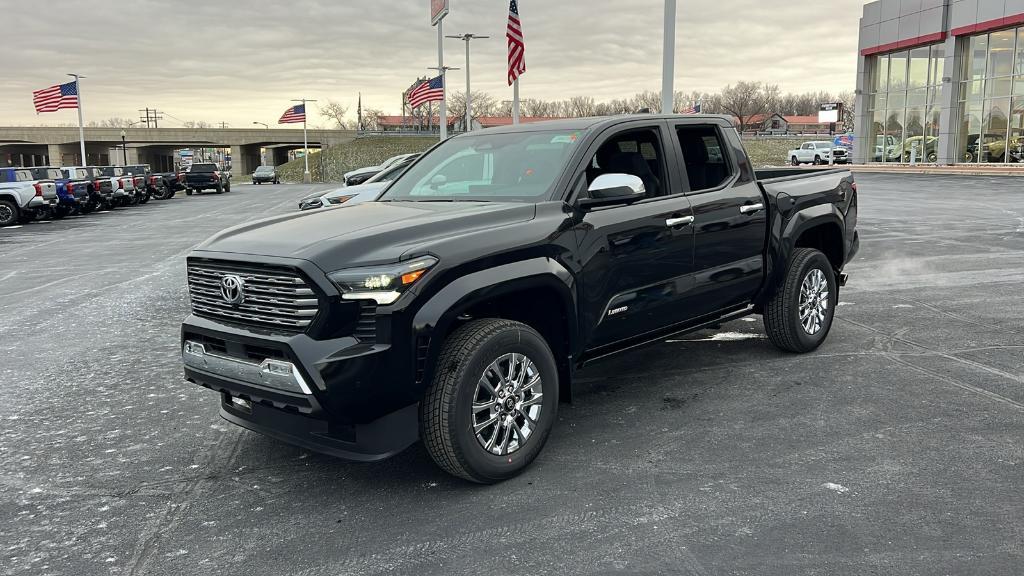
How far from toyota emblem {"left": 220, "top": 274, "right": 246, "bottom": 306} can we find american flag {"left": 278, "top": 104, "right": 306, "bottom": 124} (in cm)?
5504

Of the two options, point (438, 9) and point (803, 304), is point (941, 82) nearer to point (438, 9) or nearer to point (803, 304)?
point (438, 9)

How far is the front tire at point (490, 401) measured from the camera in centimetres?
365

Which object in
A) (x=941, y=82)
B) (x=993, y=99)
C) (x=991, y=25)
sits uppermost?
(x=991, y=25)

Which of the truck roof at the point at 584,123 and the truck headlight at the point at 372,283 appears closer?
the truck headlight at the point at 372,283

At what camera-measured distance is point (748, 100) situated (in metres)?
143

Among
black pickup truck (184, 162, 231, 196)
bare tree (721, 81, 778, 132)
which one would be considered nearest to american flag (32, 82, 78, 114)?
black pickup truck (184, 162, 231, 196)

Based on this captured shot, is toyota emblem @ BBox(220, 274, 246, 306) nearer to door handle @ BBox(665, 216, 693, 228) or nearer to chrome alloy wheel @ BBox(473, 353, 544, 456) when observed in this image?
chrome alloy wheel @ BBox(473, 353, 544, 456)

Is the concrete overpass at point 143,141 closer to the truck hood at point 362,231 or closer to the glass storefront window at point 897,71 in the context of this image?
the glass storefront window at point 897,71

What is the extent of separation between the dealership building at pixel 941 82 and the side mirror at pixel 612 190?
4119 cm

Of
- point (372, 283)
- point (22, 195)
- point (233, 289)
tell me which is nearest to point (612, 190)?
point (372, 283)

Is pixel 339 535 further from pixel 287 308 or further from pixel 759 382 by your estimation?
pixel 759 382

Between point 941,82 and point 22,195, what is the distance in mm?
43359

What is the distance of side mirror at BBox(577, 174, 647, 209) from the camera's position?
4258 mm

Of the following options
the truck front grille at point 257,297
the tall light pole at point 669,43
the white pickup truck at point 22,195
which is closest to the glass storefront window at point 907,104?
the tall light pole at point 669,43
